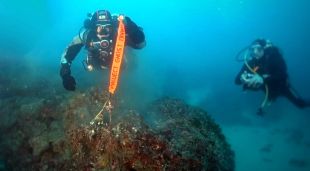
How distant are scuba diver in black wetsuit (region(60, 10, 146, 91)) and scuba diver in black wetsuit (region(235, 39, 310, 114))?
3.67m

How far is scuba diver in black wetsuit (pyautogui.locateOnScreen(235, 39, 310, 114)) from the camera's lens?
9.97 meters

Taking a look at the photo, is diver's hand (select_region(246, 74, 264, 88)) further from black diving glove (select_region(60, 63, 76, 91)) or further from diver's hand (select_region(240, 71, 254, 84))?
black diving glove (select_region(60, 63, 76, 91))

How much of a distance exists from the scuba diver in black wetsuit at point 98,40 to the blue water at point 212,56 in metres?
3.10

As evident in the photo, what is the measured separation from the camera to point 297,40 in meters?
68.2

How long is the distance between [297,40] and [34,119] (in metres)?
68.6

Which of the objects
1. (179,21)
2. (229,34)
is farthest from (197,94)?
(179,21)

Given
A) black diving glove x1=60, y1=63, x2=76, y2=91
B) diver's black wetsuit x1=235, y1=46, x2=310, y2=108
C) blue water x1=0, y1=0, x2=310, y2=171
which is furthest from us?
blue water x1=0, y1=0, x2=310, y2=171

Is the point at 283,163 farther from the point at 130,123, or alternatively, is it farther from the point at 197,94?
the point at 130,123

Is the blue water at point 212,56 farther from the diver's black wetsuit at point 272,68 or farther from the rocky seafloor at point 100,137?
the diver's black wetsuit at point 272,68

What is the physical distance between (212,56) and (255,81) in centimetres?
4792

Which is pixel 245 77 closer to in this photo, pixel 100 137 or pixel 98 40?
pixel 98 40

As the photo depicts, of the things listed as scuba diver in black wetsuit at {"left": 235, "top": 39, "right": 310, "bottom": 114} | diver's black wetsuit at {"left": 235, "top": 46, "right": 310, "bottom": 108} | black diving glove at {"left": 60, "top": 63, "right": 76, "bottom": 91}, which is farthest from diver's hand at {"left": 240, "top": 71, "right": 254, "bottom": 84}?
black diving glove at {"left": 60, "top": 63, "right": 76, "bottom": 91}

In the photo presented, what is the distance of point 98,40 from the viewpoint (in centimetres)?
772

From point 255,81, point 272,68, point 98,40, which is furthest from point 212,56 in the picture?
point 98,40
